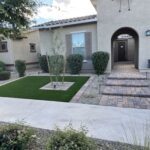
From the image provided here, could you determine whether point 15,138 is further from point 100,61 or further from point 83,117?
point 100,61

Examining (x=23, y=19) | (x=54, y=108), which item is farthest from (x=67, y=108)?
(x=23, y=19)

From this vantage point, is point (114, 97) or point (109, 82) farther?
point (109, 82)

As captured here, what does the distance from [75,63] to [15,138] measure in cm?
942

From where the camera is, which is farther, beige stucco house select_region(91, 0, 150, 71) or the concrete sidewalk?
beige stucco house select_region(91, 0, 150, 71)

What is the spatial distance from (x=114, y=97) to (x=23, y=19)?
4.99m

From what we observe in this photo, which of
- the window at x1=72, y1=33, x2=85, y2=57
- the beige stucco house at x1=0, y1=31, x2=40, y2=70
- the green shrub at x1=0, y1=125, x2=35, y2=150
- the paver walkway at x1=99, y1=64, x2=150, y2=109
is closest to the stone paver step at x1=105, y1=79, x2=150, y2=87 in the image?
the paver walkway at x1=99, y1=64, x2=150, y2=109

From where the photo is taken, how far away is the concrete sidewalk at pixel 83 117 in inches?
172

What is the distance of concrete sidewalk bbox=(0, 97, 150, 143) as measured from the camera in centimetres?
438

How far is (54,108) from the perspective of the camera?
630 cm

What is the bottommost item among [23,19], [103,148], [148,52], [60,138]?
[103,148]

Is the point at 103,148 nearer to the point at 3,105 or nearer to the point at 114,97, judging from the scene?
the point at 114,97

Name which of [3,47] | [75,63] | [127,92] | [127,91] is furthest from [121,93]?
[3,47]

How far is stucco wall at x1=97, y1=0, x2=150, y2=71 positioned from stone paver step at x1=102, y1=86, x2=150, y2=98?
3717mm

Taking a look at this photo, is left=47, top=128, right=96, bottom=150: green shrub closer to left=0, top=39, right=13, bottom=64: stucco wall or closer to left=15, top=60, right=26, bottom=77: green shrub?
left=15, top=60, right=26, bottom=77: green shrub
